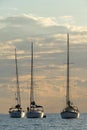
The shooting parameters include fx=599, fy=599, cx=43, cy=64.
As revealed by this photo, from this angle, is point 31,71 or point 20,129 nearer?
point 20,129

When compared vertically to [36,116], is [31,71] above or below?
above

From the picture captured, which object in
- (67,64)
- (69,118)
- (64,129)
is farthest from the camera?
(69,118)

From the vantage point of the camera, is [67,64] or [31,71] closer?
[67,64]

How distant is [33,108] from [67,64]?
27580mm

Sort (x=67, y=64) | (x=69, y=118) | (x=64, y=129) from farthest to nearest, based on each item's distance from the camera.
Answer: (x=69, y=118)
(x=67, y=64)
(x=64, y=129)

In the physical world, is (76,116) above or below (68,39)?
below

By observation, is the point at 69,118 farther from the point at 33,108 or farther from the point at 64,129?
the point at 64,129

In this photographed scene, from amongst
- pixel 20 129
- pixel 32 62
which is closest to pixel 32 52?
pixel 32 62

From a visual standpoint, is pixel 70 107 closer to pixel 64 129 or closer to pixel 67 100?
pixel 67 100

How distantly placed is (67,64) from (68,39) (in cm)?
903

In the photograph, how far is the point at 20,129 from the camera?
140125 mm

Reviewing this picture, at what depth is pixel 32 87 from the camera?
193875 mm

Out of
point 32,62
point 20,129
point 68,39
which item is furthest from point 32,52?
point 20,129

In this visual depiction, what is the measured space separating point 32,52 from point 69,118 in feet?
81.5
